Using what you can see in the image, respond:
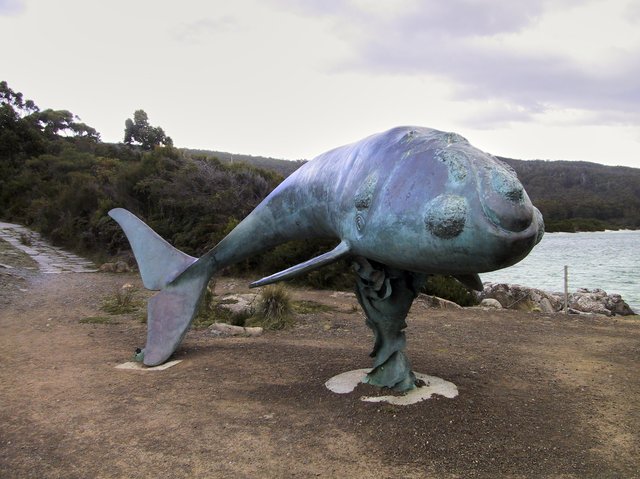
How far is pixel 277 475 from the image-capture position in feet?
11.1

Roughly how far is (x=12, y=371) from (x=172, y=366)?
1.80m

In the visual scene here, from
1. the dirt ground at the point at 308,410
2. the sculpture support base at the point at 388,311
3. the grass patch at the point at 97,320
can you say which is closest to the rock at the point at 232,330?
the dirt ground at the point at 308,410

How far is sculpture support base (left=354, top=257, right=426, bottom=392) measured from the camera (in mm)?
4273

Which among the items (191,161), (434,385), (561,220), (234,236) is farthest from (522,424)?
(561,220)

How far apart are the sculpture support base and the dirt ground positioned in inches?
10.5

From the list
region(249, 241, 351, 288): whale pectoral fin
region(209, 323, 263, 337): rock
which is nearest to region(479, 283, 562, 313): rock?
region(209, 323, 263, 337): rock

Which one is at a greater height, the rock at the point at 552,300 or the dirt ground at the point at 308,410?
the dirt ground at the point at 308,410

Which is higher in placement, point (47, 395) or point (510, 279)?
point (47, 395)

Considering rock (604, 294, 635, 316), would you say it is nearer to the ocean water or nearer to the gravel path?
the ocean water

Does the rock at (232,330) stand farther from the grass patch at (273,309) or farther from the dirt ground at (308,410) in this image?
the grass patch at (273,309)

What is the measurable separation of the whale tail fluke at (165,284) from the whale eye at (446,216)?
331cm

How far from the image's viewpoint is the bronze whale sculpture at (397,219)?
9.07 feet

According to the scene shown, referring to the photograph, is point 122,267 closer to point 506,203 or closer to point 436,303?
point 436,303

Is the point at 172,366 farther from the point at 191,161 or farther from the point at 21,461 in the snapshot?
the point at 191,161
